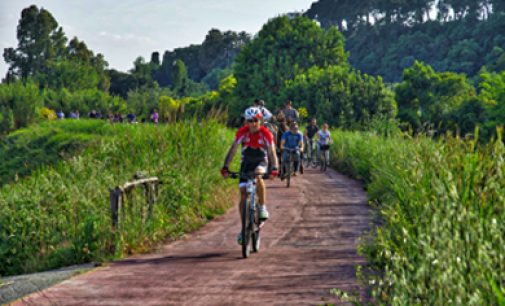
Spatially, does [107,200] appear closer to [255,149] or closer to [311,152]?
[255,149]

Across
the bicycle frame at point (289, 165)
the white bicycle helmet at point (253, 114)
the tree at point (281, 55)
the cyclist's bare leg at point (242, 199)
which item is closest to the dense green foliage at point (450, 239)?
the cyclist's bare leg at point (242, 199)

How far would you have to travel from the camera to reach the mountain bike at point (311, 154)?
91.7 feet

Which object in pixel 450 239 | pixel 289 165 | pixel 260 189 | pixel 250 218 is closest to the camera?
pixel 450 239

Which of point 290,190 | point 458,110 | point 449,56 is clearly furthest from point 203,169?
point 449,56

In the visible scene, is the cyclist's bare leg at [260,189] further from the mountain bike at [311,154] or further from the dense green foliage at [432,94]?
the dense green foliage at [432,94]

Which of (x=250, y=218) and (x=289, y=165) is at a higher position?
(x=250, y=218)

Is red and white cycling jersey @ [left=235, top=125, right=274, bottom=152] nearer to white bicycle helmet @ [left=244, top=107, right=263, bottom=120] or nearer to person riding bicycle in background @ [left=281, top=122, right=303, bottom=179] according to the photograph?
white bicycle helmet @ [left=244, top=107, right=263, bottom=120]

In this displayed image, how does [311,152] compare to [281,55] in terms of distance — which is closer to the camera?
[311,152]

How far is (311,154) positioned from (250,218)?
18167mm

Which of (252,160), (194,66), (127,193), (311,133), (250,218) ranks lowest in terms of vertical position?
(250,218)

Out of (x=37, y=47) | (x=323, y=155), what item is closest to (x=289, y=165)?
(x=323, y=155)

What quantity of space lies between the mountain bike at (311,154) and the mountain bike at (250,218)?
56.9 ft

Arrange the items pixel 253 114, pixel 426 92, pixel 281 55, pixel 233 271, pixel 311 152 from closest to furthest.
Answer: pixel 233 271 < pixel 253 114 < pixel 311 152 < pixel 426 92 < pixel 281 55

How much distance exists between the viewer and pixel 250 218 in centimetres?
1030
